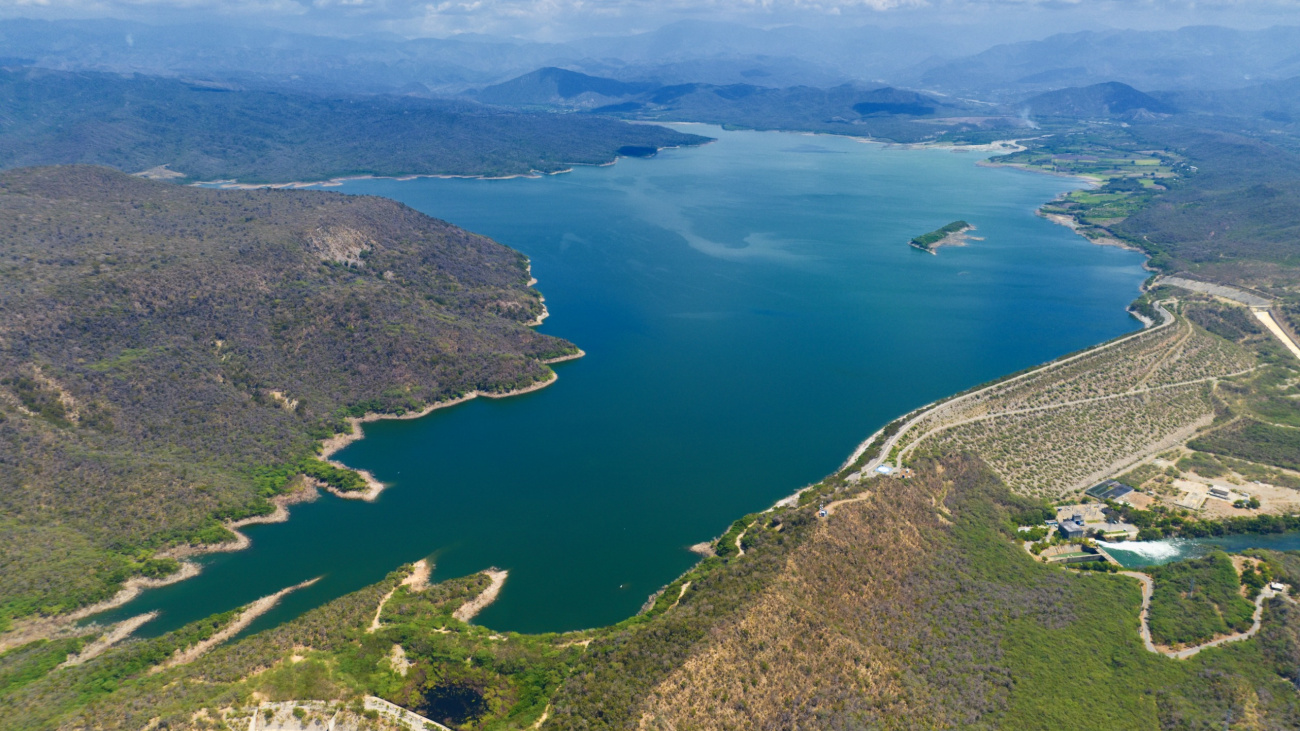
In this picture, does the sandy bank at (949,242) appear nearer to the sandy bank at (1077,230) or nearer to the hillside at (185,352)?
the sandy bank at (1077,230)

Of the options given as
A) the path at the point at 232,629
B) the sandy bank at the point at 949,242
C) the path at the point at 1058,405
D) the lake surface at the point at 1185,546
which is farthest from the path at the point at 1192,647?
the sandy bank at the point at 949,242

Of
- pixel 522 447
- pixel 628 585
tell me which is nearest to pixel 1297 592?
pixel 628 585

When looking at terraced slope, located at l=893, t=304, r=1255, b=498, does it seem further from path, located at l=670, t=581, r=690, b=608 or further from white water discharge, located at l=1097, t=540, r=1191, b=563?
path, located at l=670, t=581, r=690, b=608

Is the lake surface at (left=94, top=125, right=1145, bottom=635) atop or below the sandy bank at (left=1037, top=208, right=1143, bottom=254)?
below

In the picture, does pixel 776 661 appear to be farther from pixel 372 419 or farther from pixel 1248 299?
pixel 1248 299

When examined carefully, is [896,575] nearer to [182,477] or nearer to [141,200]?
[182,477]

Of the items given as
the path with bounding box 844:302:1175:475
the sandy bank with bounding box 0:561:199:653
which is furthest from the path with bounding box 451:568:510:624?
the path with bounding box 844:302:1175:475
